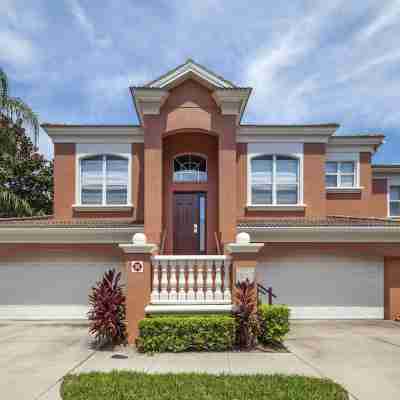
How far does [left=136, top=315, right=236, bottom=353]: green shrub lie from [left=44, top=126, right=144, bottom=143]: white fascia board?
813 cm

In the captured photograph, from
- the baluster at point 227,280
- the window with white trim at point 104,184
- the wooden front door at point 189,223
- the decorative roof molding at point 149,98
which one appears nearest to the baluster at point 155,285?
the baluster at point 227,280

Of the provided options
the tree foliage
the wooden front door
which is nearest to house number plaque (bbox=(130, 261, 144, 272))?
the wooden front door

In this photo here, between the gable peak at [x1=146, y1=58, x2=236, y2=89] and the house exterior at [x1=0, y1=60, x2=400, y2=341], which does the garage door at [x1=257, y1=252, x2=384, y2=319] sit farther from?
the gable peak at [x1=146, y1=58, x2=236, y2=89]

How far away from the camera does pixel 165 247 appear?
12.1 m

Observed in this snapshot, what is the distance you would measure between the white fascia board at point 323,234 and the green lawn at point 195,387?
593cm

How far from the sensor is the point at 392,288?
11391 millimetres

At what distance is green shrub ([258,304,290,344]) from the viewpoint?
7.56 metres

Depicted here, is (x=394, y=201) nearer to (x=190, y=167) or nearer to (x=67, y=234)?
(x=190, y=167)

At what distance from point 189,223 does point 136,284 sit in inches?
201

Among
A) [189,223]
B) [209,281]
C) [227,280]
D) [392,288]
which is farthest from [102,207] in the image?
[392,288]

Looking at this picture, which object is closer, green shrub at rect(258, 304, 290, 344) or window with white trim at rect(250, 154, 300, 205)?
green shrub at rect(258, 304, 290, 344)

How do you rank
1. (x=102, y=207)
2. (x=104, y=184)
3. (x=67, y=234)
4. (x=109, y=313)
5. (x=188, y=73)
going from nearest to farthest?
(x=109, y=313) < (x=188, y=73) < (x=67, y=234) < (x=102, y=207) < (x=104, y=184)

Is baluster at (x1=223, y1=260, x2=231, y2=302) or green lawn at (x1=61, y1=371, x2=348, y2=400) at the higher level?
baluster at (x1=223, y1=260, x2=231, y2=302)

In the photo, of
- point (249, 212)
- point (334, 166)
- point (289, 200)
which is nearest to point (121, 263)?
point (249, 212)
